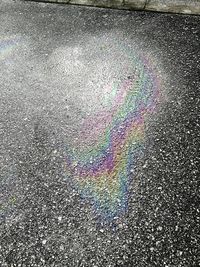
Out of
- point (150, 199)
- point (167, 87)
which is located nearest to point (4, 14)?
point (167, 87)

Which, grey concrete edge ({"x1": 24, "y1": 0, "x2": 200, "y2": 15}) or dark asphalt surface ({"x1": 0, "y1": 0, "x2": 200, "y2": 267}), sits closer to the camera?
dark asphalt surface ({"x1": 0, "y1": 0, "x2": 200, "y2": 267})

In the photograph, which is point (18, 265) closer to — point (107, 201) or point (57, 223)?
point (57, 223)

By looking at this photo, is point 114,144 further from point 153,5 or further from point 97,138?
point 153,5

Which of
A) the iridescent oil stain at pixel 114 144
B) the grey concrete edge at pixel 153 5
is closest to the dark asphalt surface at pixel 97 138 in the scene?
the iridescent oil stain at pixel 114 144

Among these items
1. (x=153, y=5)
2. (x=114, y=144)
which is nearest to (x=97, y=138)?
Answer: (x=114, y=144)

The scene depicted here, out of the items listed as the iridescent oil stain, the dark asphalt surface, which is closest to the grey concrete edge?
the dark asphalt surface

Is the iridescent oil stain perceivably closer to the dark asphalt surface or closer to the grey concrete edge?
the dark asphalt surface
